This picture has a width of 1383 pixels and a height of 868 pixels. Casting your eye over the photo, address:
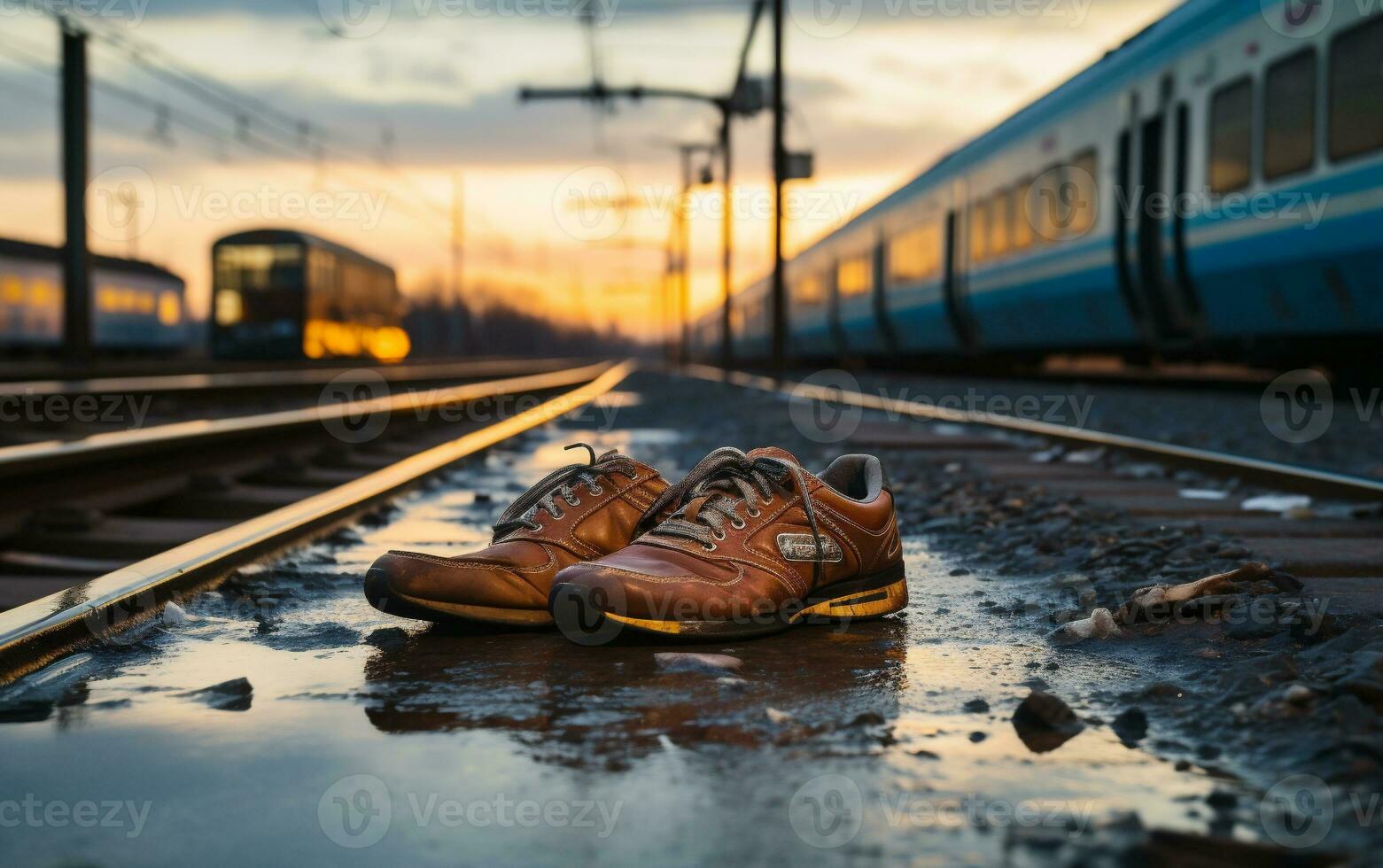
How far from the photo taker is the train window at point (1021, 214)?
1593 cm

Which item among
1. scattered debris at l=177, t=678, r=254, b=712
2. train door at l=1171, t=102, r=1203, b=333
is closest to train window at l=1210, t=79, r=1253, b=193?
train door at l=1171, t=102, r=1203, b=333

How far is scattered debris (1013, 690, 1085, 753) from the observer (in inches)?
69.4

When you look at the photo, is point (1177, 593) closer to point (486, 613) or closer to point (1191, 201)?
point (486, 613)

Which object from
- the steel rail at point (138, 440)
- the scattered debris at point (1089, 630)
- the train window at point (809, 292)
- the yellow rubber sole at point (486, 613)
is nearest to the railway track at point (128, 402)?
the steel rail at point (138, 440)

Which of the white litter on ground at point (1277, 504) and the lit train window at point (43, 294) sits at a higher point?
the lit train window at point (43, 294)

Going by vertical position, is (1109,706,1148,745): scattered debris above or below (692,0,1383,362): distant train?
below

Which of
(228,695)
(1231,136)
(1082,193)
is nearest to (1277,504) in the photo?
(228,695)

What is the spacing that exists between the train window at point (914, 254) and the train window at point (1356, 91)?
10582 millimetres

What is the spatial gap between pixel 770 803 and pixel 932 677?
2.45 ft

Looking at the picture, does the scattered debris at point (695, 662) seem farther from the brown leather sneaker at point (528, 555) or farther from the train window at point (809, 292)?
the train window at point (809, 292)

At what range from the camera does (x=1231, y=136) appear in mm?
10961

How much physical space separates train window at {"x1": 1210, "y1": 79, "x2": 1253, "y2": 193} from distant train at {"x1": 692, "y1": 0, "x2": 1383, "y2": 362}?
0.02 meters

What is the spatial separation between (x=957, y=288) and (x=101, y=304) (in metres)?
29.3

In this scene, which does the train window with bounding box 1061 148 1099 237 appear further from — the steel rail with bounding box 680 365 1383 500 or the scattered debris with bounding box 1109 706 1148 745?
the scattered debris with bounding box 1109 706 1148 745
